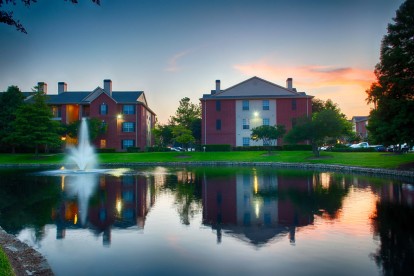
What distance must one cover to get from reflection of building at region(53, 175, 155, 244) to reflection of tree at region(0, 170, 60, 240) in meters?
0.55

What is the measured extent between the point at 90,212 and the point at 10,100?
51.3 m

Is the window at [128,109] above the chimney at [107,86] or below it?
below

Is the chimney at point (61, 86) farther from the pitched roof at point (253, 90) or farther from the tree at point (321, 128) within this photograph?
the tree at point (321, 128)

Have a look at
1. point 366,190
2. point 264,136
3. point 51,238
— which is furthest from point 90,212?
point 264,136

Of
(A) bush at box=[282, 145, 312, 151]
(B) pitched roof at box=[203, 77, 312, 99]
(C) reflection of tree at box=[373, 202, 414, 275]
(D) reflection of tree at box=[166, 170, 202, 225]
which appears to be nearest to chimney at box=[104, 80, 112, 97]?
(B) pitched roof at box=[203, 77, 312, 99]

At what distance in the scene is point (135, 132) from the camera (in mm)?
60906

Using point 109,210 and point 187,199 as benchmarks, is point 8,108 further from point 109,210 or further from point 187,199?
point 109,210

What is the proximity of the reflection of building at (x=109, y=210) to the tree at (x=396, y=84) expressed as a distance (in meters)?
19.8

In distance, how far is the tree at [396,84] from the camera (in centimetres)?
2673

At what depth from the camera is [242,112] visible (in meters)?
58.5

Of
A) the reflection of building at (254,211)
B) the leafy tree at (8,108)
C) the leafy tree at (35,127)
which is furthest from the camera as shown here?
the leafy tree at (8,108)

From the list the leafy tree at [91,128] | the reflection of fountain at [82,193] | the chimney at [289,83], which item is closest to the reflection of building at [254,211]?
the reflection of fountain at [82,193]

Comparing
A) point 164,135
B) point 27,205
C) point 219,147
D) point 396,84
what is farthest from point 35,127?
point 396,84

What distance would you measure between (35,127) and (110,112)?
1329cm
